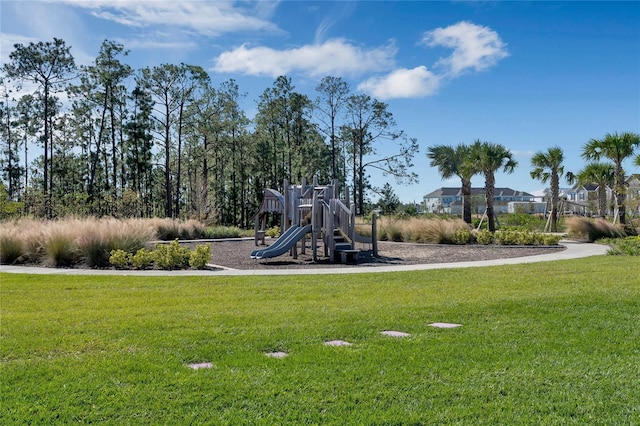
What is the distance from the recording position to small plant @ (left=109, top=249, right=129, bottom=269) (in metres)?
11.8

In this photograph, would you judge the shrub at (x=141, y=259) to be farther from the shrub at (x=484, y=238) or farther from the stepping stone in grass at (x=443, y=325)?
the shrub at (x=484, y=238)

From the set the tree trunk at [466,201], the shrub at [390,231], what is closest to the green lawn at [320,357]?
the shrub at [390,231]

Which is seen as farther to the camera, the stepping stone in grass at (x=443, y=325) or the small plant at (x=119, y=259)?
the small plant at (x=119, y=259)

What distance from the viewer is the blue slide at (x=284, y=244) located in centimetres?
1397

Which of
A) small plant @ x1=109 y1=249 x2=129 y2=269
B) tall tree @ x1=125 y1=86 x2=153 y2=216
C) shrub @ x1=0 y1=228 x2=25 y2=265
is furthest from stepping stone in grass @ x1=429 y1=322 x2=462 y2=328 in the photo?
tall tree @ x1=125 y1=86 x2=153 y2=216

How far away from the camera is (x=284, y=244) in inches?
574

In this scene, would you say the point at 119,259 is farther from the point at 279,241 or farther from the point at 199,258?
the point at 279,241

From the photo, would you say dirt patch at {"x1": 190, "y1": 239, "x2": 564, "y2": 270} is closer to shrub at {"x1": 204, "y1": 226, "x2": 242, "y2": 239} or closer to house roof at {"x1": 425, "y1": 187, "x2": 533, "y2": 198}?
shrub at {"x1": 204, "y1": 226, "x2": 242, "y2": 239}

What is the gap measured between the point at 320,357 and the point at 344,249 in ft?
33.4

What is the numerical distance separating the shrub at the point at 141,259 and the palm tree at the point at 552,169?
23.8 meters

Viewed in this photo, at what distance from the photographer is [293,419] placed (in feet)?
11.1

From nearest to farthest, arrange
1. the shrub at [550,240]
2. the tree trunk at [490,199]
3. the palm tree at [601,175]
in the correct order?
1. the shrub at [550,240]
2. the tree trunk at [490,199]
3. the palm tree at [601,175]

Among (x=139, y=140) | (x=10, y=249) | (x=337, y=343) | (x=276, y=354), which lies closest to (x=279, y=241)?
(x=10, y=249)

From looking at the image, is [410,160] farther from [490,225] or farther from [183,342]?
[183,342]
